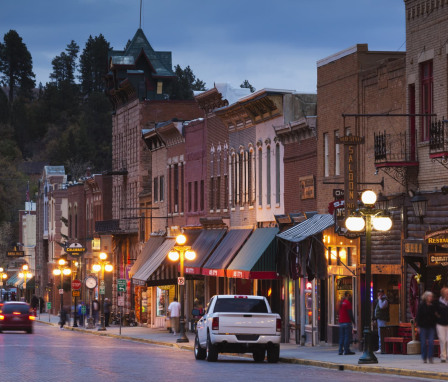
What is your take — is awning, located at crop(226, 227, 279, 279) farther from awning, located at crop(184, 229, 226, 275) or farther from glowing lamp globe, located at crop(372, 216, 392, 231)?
glowing lamp globe, located at crop(372, 216, 392, 231)

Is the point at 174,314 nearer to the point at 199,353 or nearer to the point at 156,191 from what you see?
the point at 156,191

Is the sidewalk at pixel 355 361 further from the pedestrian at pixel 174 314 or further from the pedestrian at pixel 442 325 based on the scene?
the pedestrian at pixel 174 314

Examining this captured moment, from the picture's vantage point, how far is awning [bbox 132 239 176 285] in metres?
57.0

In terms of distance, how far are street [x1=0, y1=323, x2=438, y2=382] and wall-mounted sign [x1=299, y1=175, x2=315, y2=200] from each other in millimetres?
→ 8012

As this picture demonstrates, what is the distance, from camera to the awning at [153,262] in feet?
187

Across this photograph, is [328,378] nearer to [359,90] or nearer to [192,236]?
[359,90]

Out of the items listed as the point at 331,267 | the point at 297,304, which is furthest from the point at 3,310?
the point at 331,267

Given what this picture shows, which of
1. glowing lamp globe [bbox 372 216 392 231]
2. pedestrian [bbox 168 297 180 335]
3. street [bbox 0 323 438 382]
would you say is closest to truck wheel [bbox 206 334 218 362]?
street [bbox 0 323 438 382]

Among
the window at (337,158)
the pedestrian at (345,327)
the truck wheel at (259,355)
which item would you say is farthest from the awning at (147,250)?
the truck wheel at (259,355)

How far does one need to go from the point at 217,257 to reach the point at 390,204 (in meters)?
16.2

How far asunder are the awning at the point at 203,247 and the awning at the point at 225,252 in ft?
2.35

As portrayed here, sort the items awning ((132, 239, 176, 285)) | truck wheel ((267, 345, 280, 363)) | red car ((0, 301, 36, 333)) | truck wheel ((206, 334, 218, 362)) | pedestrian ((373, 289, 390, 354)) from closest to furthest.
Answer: truck wheel ((206, 334, 218, 362)) < truck wheel ((267, 345, 280, 363)) < pedestrian ((373, 289, 390, 354)) < red car ((0, 301, 36, 333)) < awning ((132, 239, 176, 285))

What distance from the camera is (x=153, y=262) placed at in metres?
58.8

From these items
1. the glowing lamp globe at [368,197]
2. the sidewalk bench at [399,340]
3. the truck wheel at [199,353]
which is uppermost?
the glowing lamp globe at [368,197]
